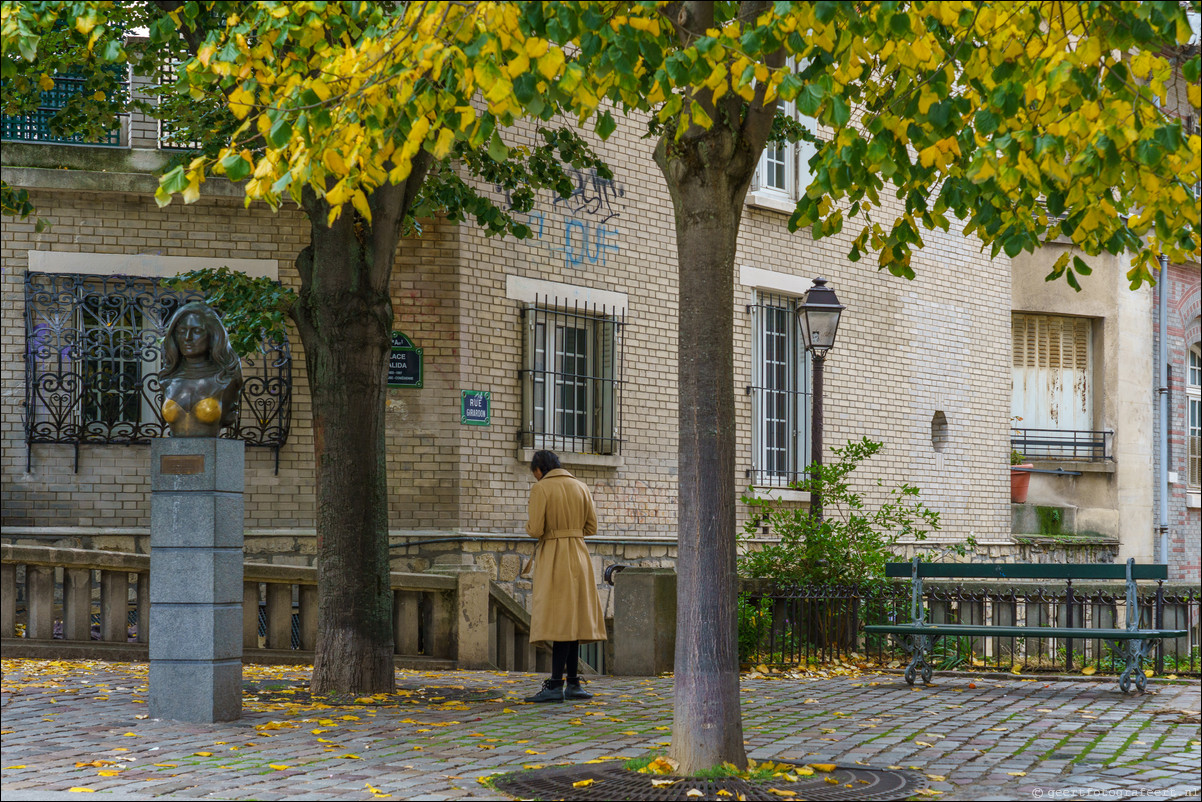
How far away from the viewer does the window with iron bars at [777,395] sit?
16.5 meters

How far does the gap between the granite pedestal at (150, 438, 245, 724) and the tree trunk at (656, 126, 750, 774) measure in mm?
3164

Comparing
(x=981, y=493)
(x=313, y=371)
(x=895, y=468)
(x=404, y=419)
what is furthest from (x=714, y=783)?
(x=981, y=493)

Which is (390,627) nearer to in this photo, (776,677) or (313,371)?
(313,371)

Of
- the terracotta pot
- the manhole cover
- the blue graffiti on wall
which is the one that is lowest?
the manhole cover

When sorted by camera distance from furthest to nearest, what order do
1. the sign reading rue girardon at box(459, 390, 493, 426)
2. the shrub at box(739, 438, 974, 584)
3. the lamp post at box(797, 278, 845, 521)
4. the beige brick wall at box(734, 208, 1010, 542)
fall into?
the beige brick wall at box(734, 208, 1010, 542), the sign reading rue girardon at box(459, 390, 493, 426), the lamp post at box(797, 278, 845, 521), the shrub at box(739, 438, 974, 584)


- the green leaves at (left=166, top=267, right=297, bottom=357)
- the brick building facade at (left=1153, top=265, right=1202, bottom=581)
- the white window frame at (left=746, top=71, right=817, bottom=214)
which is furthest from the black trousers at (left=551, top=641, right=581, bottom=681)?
the brick building facade at (left=1153, top=265, right=1202, bottom=581)

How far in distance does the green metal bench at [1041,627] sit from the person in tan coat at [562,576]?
267cm

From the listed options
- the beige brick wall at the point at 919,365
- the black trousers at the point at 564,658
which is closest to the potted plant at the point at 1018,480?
the beige brick wall at the point at 919,365

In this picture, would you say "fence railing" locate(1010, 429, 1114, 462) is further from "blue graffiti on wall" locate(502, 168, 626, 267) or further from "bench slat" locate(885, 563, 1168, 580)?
"bench slat" locate(885, 563, 1168, 580)

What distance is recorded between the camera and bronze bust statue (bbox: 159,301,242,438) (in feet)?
27.3

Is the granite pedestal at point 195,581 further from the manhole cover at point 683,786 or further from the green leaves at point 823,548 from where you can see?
the green leaves at point 823,548

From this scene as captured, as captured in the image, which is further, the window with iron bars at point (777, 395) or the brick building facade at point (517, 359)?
the window with iron bars at point (777, 395)

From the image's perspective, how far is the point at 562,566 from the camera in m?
9.78

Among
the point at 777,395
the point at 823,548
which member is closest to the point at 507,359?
the point at 823,548
